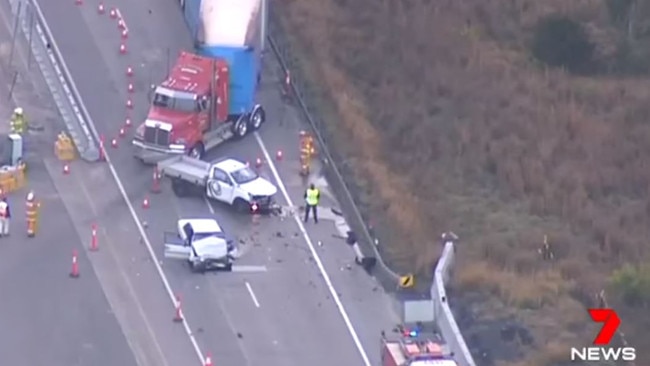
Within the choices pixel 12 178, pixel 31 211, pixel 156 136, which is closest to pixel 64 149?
pixel 12 178

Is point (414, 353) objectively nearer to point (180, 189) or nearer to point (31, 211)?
point (180, 189)

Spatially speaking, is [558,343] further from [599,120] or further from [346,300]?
[599,120]

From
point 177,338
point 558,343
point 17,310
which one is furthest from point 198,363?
point 558,343

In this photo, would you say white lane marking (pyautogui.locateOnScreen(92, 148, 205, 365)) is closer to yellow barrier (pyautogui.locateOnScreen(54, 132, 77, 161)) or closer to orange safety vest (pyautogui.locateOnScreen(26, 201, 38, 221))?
yellow barrier (pyautogui.locateOnScreen(54, 132, 77, 161))

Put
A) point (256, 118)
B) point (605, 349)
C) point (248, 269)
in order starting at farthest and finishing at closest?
point (256, 118) < point (248, 269) < point (605, 349)

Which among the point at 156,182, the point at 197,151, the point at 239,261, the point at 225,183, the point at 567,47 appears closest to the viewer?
the point at 239,261

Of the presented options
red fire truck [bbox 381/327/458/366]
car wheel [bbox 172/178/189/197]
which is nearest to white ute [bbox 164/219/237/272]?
car wheel [bbox 172/178/189/197]
